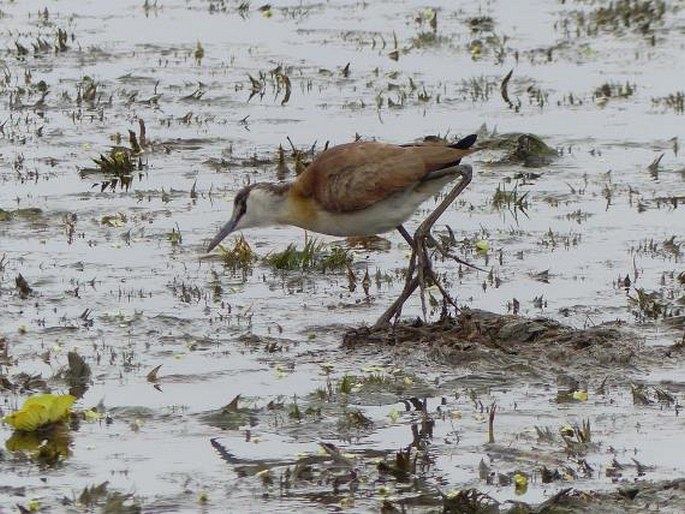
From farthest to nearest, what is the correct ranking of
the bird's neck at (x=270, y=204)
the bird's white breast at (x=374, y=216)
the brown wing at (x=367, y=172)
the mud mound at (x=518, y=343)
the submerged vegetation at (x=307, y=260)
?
the submerged vegetation at (x=307, y=260) < the bird's neck at (x=270, y=204) < the bird's white breast at (x=374, y=216) < the brown wing at (x=367, y=172) < the mud mound at (x=518, y=343)

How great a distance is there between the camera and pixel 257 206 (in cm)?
1012

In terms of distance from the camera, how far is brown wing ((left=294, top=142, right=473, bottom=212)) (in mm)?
9703

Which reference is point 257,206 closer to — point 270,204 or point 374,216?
point 270,204

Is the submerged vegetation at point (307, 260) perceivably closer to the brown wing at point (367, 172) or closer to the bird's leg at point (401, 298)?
the bird's leg at point (401, 298)

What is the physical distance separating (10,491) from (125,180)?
6.40 m

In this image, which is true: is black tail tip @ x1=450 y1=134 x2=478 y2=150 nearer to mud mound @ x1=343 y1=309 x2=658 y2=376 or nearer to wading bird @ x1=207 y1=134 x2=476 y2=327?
wading bird @ x1=207 y1=134 x2=476 y2=327

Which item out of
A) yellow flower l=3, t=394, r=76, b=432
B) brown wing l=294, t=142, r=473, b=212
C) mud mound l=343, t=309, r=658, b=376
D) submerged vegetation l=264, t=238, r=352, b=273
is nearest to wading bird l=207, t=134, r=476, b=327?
brown wing l=294, t=142, r=473, b=212

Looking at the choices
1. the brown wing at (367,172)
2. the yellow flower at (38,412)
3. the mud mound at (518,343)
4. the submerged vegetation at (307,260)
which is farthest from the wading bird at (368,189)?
the yellow flower at (38,412)

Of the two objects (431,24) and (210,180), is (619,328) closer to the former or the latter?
(210,180)

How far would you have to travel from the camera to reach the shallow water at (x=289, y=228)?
27.1 feet

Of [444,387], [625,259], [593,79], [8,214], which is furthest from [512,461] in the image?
[593,79]

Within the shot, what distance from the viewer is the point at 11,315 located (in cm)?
1043

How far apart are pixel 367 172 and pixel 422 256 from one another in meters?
0.67

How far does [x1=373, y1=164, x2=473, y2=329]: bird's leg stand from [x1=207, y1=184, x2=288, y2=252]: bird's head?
68 cm
